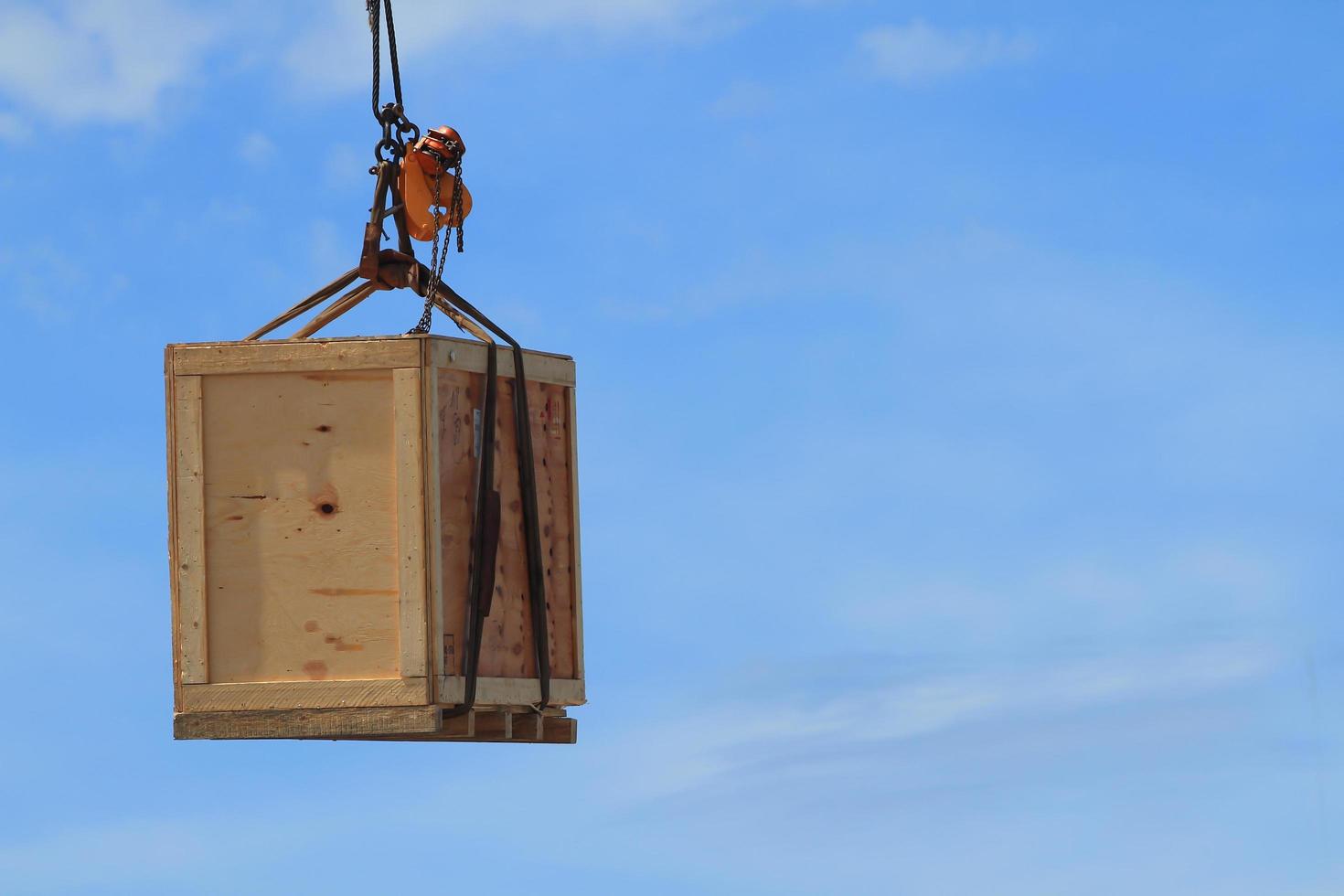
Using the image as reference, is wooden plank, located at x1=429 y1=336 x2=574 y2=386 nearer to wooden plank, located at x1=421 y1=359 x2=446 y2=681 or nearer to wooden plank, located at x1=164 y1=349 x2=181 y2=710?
wooden plank, located at x1=421 y1=359 x2=446 y2=681

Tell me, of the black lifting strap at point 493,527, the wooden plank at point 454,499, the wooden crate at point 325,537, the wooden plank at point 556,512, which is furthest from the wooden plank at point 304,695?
the wooden plank at point 556,512

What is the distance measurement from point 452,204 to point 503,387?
3.62 feet

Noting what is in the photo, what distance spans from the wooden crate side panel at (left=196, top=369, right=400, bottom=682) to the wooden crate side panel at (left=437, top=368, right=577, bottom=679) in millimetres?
317

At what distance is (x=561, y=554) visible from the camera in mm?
12344

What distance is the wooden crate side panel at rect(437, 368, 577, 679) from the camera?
1127 centimetres

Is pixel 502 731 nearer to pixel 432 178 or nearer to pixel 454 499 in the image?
pixel 454 499

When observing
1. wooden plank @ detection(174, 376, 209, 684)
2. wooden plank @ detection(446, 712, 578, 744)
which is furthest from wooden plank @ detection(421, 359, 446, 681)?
wooden plank @ detection(174, 376, 209, 684)

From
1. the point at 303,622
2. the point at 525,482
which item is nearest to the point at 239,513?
the point at 303,622

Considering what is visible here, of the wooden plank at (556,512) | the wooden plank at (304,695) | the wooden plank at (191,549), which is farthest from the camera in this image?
the wooden plank at (556,512)

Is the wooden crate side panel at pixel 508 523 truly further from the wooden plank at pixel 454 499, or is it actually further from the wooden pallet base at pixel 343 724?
the wooden pallet base at pixel 343 724

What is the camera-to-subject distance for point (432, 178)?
1189 centimetres

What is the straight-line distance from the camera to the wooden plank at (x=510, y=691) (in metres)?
11.1

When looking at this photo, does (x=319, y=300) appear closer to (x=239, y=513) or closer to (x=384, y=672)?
(x=239, y=513)

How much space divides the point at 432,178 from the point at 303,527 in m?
2.18
